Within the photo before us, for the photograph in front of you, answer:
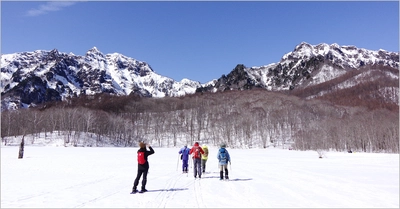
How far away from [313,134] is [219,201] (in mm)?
83490

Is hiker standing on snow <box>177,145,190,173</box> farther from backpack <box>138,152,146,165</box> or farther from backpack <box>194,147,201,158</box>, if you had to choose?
backpack <box>138,152,146,165</box>

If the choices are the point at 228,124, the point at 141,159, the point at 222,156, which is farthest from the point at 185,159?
the point at 228,124

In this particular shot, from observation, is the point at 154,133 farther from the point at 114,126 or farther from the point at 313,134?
the point at 313,134

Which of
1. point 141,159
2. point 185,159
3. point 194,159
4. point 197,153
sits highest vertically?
point 141,159

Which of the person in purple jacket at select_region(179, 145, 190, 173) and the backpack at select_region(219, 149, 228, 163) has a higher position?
the backpack at select_region(219, 149, 228, 163)

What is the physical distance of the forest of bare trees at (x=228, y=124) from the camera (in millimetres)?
78750

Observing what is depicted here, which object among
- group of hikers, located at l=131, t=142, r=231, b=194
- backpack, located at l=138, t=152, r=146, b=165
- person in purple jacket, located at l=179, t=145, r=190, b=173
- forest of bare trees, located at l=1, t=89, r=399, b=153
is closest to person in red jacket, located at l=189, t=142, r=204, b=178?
group of hikers, located at l=131, t=142, r=231, b=194

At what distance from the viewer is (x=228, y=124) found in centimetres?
11956

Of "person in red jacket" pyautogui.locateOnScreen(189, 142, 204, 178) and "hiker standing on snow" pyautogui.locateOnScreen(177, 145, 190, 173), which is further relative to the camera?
"hiker standing on snow" pyautogui.locateOnScreen(177, 145, 190, 173)

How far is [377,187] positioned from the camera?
1350cm

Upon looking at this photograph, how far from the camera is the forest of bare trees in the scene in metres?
78.8

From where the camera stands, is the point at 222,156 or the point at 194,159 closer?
the point at 222,156

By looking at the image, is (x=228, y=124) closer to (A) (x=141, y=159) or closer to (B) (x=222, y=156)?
(B) (x=222, y=156)

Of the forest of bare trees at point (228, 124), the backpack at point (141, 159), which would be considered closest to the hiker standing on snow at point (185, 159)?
the backpack at point (141, 159)
